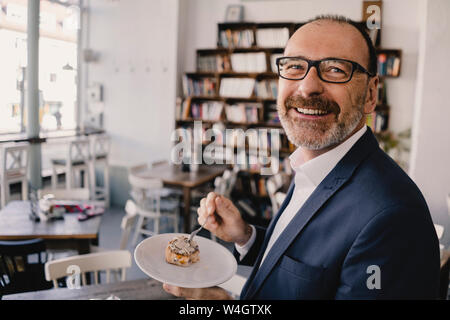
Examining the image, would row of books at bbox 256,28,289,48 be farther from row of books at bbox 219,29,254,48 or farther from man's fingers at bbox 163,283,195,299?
man's fingers at bbox 163,283,195,299

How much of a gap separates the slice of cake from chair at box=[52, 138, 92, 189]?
481 cm

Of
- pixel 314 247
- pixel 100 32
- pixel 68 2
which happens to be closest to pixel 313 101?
pixel 314 247

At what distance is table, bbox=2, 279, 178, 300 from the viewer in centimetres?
145

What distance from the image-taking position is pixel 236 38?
5004 millimetres

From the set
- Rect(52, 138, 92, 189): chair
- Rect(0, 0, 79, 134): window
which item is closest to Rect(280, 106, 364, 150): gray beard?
Rect(0, 0, 79, 134): window

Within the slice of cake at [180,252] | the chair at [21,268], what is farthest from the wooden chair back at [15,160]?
the slice of cake at [180,252]

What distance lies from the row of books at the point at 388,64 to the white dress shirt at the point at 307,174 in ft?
12.9

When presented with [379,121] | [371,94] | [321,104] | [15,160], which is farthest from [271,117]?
[321,104]

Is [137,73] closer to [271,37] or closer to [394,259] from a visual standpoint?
[271,37]

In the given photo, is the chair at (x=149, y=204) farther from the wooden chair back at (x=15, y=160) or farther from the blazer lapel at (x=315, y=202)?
the blazer lapel at (x=315, y=202)

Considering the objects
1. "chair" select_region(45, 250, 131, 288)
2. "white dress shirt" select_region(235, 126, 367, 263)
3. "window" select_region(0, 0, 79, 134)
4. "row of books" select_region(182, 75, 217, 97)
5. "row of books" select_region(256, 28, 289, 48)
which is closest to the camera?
"white dress shirt" select_region(235, 126, 367, 263)

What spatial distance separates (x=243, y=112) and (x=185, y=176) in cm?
141

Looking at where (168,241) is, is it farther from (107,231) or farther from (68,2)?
(68,2)

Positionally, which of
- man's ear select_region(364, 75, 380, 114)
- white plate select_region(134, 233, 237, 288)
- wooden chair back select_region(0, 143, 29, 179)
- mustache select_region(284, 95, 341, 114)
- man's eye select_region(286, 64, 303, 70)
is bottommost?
wooden chair back select_region(0, 143, 29, 179)
